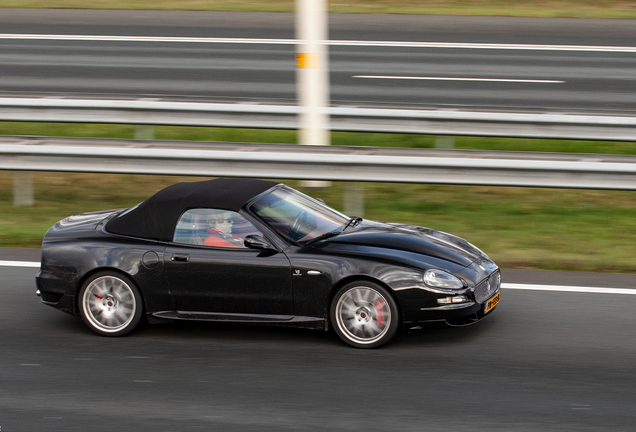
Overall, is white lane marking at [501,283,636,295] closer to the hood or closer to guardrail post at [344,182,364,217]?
the hood

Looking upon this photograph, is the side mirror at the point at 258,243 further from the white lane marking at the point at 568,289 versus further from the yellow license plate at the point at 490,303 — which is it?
the white lane marking at the point at 568,289

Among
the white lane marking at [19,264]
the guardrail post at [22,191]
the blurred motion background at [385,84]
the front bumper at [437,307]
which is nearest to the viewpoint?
the front bumper at [437,307]

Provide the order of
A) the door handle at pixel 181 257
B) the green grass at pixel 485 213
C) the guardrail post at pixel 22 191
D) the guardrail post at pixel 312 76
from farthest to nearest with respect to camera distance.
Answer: the guardrail post at pixel 22 191, the guardrail post at pixel 312 76, the green grass at pixel 485 213, the door handle at pixel 181 257

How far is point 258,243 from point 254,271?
22cm

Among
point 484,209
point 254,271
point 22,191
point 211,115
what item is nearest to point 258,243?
point 254,271

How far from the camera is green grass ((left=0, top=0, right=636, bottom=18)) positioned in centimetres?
2217

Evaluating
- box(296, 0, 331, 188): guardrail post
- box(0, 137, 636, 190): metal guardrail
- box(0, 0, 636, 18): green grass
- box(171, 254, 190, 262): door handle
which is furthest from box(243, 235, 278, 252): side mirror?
box(0, 0, 636, 18): green grass

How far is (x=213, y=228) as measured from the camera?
6.64 m

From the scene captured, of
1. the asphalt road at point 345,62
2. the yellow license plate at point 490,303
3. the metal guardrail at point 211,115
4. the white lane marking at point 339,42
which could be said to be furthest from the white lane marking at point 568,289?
the white lane marking at point 339,42

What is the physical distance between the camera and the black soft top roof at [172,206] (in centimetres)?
668

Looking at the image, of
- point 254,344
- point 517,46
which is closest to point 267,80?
point 517,46

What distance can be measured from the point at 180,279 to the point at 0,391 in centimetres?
156

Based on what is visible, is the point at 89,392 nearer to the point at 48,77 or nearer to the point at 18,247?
the point at 18,247

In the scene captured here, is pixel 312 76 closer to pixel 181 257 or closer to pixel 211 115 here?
pixel 211 115
